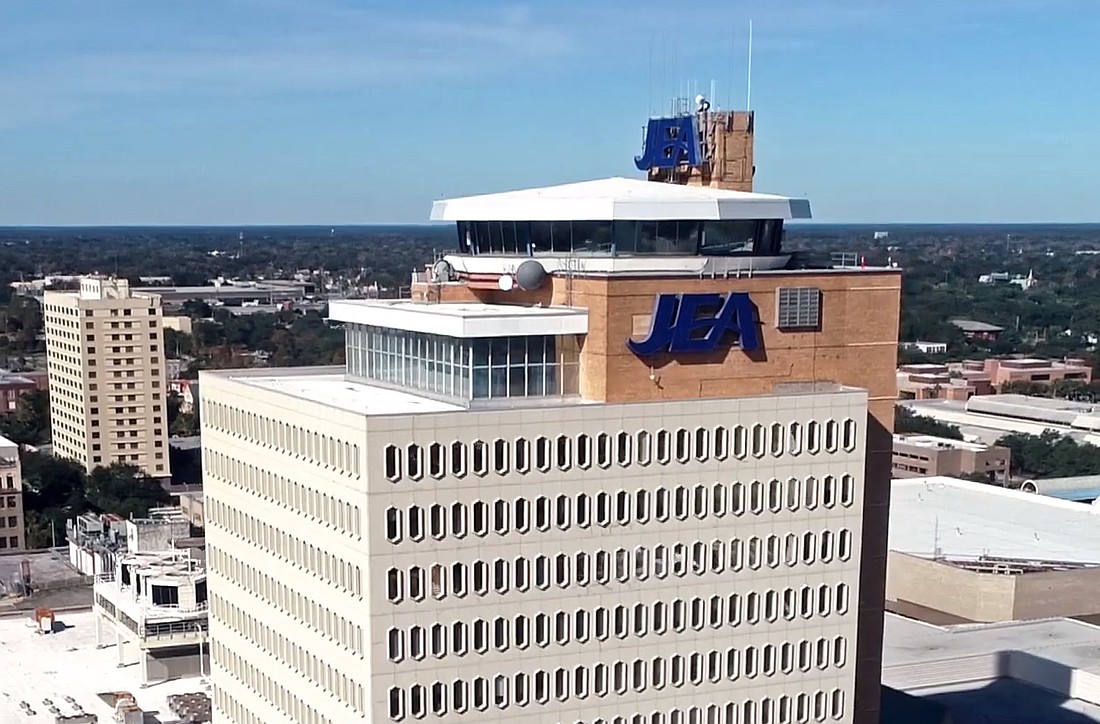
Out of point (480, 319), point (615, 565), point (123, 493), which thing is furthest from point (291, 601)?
point (123, 493)

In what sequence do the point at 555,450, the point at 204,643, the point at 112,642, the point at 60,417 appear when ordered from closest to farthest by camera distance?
1. the point at 555,450
2. the point at 204,643
3. the point at 112,642
4. the point at 60,417

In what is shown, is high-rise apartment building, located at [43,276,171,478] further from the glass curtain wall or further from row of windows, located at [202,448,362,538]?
the glass curtain wall

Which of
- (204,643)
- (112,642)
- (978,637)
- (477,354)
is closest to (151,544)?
(112,642)

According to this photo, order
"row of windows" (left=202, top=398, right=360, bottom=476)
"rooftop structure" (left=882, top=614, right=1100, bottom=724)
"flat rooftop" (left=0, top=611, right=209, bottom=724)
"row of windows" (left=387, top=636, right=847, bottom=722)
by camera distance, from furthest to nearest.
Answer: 1. "flat rooftop" (left=0, top=611, right=209, bottom=724)
2. "rooftop structure" (left=882, top=614, right=1100, bottom=724)
3. "row of windows" (left=387, top=636, right=847, bottom=722)
4. "row of windows" (left=202, top=398, right=360, bottom=476)

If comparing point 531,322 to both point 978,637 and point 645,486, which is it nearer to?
point 645,486

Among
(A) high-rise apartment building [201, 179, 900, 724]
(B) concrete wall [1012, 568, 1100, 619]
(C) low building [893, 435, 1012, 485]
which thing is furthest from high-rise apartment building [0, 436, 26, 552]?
(C) low building [893, 435, 1012, 485]

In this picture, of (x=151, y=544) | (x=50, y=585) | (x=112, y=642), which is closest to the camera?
(x=112, y=642)
